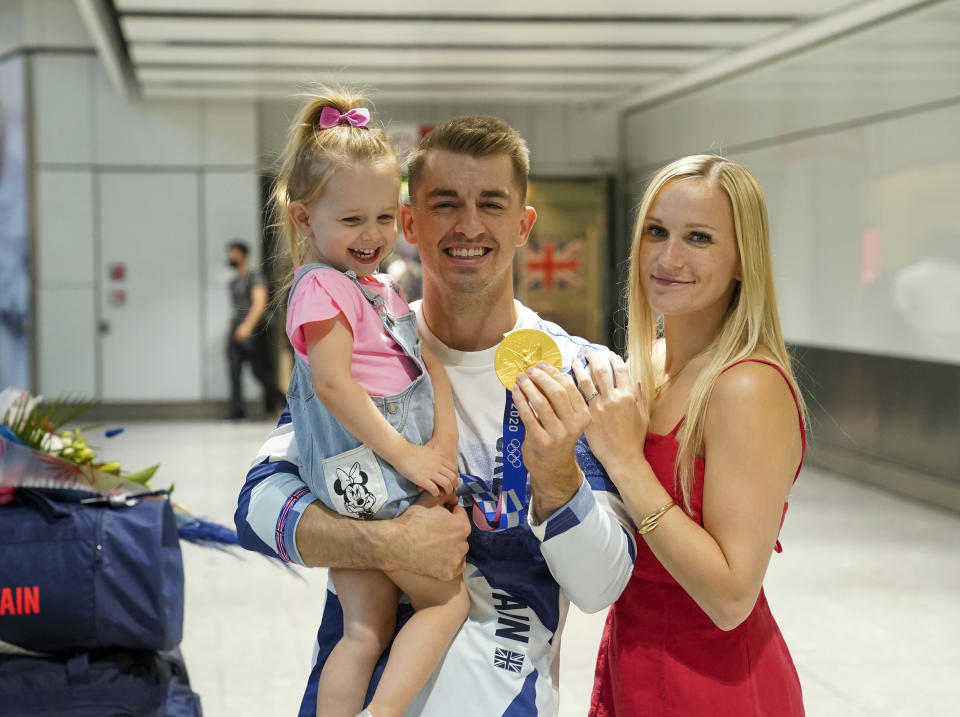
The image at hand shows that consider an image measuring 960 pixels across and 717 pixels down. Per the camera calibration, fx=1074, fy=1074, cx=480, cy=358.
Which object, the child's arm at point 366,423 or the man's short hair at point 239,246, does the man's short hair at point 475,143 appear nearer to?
the child's arm at point 366,423

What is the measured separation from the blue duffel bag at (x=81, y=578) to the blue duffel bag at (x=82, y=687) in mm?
49

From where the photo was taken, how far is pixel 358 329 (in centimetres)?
193

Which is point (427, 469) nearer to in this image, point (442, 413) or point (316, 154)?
point (442, 413)

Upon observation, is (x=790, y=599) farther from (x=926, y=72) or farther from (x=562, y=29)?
(x=562, y=29)

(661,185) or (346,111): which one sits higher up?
(346,111)

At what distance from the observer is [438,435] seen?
191cm

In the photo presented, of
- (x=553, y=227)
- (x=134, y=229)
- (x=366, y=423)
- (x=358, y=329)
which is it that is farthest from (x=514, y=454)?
(x=553, y=227)

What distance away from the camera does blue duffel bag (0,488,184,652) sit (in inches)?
90.4

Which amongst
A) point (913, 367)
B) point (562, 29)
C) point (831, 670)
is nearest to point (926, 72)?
point (913, 367)

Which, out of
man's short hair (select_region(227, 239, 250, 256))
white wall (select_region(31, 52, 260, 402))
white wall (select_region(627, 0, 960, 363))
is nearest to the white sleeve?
white wall (select_region(627, 0, 960, 363))

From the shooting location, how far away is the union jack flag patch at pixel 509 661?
1909 millimetres

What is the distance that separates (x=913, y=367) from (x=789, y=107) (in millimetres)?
2770

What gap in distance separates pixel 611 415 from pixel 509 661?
20.7 inches

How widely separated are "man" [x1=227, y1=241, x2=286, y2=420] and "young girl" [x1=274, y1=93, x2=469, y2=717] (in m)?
9.40
